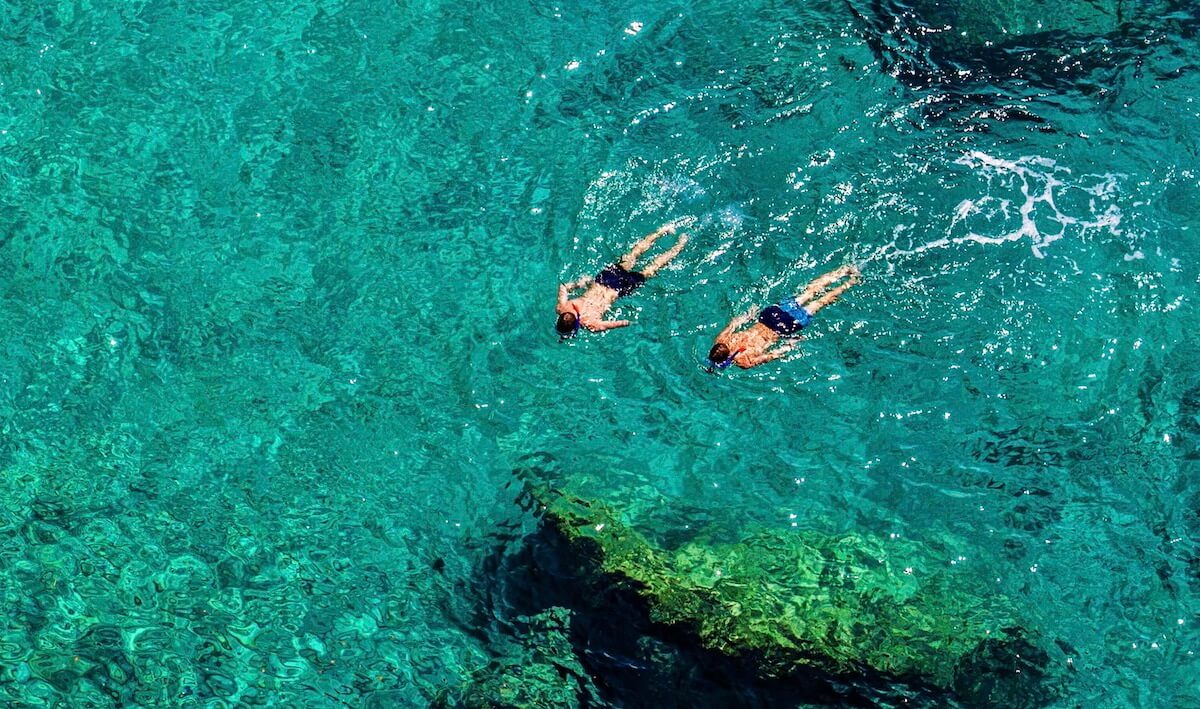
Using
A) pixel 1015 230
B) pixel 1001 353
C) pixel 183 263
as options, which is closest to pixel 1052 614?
pixel 1001 353

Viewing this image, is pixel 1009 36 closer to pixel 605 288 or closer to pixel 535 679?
pixel 605 288

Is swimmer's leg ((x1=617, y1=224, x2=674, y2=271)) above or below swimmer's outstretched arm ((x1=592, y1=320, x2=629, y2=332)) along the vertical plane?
above

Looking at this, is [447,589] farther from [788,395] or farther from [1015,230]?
[1015,230]

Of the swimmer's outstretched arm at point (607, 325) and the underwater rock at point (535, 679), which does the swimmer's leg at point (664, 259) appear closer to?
the swimmer's outstretched arm at point (607, 325)

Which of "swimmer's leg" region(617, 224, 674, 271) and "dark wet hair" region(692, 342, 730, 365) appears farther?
"swimmer's leg" region(617, 224, 674, 271)

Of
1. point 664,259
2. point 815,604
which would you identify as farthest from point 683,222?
point 815,604

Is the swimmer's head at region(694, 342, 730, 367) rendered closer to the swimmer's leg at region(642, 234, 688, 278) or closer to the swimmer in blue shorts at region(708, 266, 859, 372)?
the swimmer in blue shorts at region(708, 266, 859, 372)

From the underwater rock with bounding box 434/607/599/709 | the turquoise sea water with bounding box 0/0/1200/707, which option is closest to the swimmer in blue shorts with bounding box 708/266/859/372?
the turquoise sea water with bounding box 0/0/1200/707
